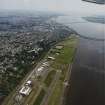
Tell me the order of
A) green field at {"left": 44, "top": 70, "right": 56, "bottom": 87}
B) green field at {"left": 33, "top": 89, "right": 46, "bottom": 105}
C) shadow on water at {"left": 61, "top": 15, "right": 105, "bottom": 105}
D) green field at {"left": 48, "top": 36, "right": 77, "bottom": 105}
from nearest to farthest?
1. green field at {"left": 33, "top": 89, "right": 46, "bottom": 105}
2. shadow on water at {"left": 61, "top": 15, "right": 105, "bottom": 105}
3. green field at {"left": 48, "top": 36, "right": 77, "bottom": 105}
4. green field at {"left": 44, "top": 70, "right": 56, "bottom": 87}

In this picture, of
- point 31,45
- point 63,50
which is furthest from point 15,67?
point 31,45

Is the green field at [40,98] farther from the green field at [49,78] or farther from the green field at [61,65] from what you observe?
the green field at [49,78]

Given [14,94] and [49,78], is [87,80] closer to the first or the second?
[49,78]

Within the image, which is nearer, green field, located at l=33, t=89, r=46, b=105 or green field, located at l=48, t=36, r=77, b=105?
green field, located at l=33, t=89, r=46, b=105

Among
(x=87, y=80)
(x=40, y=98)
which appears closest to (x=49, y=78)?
(x=87, y=80)

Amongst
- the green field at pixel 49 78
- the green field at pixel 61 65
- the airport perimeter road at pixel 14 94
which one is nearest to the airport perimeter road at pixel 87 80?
the green field at pixel 61 65

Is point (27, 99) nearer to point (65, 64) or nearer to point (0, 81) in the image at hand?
point (0, 81)

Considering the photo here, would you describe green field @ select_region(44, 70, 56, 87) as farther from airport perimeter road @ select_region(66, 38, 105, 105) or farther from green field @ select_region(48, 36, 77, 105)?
airport perimeter road @ select_region(66, 38, 105, 105)

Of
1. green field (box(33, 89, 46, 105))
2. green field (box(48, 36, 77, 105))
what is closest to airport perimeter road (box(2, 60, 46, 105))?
green field (box(33, 89, 46, 105))
